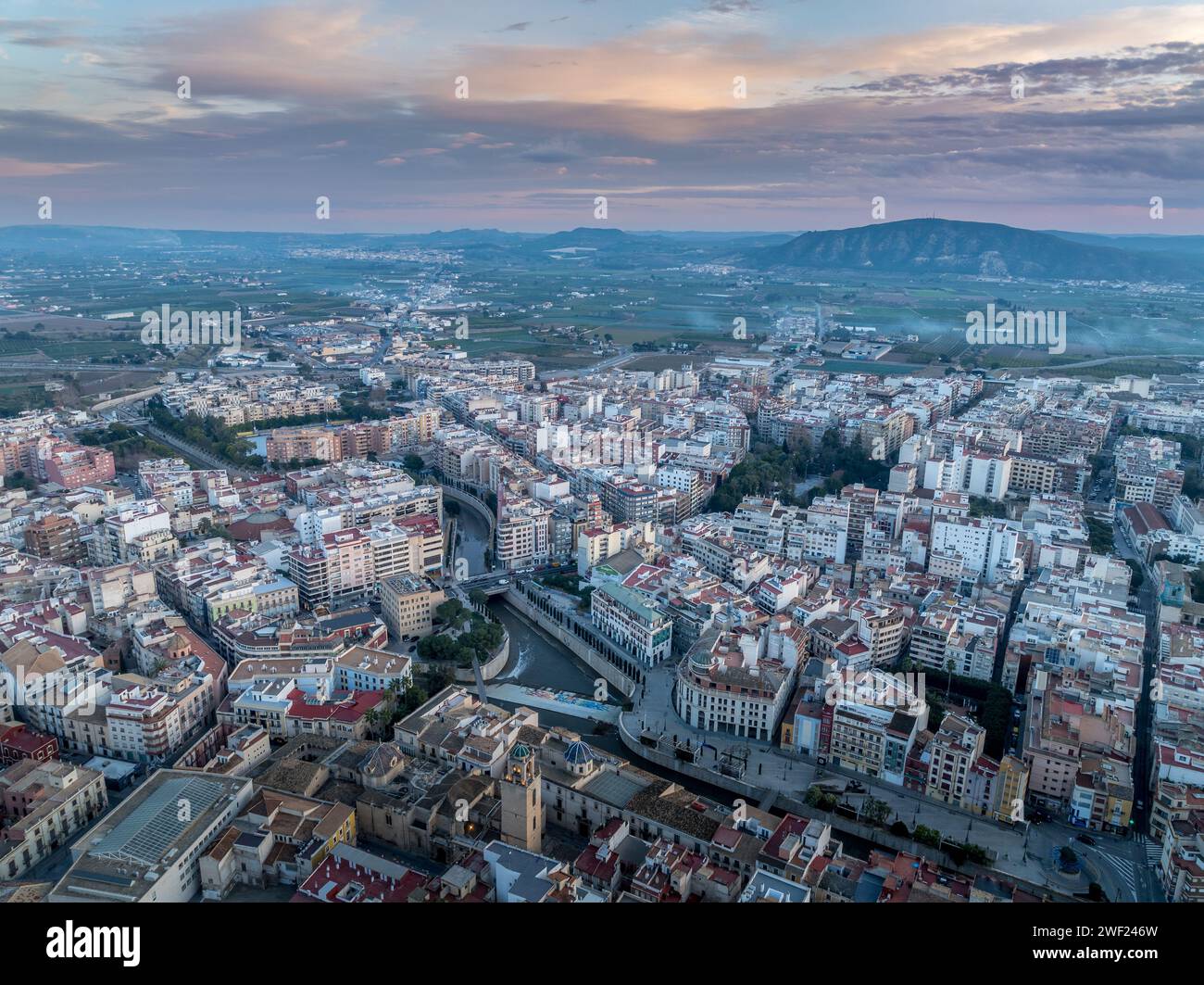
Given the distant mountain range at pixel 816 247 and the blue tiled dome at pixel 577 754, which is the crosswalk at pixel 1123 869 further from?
the distant mountain range at pixel 816 247

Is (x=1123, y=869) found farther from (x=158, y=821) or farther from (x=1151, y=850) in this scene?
(x=158, y=821)

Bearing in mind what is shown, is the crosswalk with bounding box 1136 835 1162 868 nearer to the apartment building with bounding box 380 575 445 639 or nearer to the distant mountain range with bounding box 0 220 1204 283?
the apartment building with bounding box 380 575 445 639

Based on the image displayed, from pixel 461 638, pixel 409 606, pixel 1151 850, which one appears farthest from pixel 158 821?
pixel 1151 850

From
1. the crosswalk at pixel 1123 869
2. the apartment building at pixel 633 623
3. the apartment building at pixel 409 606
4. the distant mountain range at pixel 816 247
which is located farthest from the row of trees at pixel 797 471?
the distant mountain range at pixel 816 247
